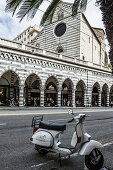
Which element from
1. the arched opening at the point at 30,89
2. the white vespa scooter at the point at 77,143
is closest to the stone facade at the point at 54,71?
the arched opening at the point at 30,89

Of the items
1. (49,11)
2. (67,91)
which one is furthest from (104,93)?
(49,11)

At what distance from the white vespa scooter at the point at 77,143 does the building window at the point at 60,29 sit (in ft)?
111

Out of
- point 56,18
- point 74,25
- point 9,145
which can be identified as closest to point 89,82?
point 74,25

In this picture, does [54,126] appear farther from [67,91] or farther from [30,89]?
[67,91]

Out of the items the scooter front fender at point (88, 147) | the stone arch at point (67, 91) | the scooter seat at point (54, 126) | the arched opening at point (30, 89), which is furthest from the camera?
the stone arch at point (67, 91)

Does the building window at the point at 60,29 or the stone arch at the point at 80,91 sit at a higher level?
the building window at the point at 60,29

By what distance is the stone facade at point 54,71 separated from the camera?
71.9 feet

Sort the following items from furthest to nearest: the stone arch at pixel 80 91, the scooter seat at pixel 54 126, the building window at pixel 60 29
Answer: the building window at pixel 60 29 → the stone arch at pixel 80 91 → the scooter seat at pixel 54 126

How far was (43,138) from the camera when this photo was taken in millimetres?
3934

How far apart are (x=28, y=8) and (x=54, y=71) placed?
21.8 meters

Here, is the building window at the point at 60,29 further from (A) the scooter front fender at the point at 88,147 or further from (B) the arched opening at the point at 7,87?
(A) the scooter front fender at the point at 88,147

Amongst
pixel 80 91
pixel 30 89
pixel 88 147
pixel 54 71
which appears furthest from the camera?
pixel 80 91

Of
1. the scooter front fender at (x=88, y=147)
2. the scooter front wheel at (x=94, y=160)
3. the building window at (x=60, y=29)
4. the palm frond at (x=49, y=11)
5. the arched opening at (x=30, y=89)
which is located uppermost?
the building window at (x=60, y=29)

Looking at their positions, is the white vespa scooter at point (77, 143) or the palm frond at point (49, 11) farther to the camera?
the palm frond at point (49, 11)
